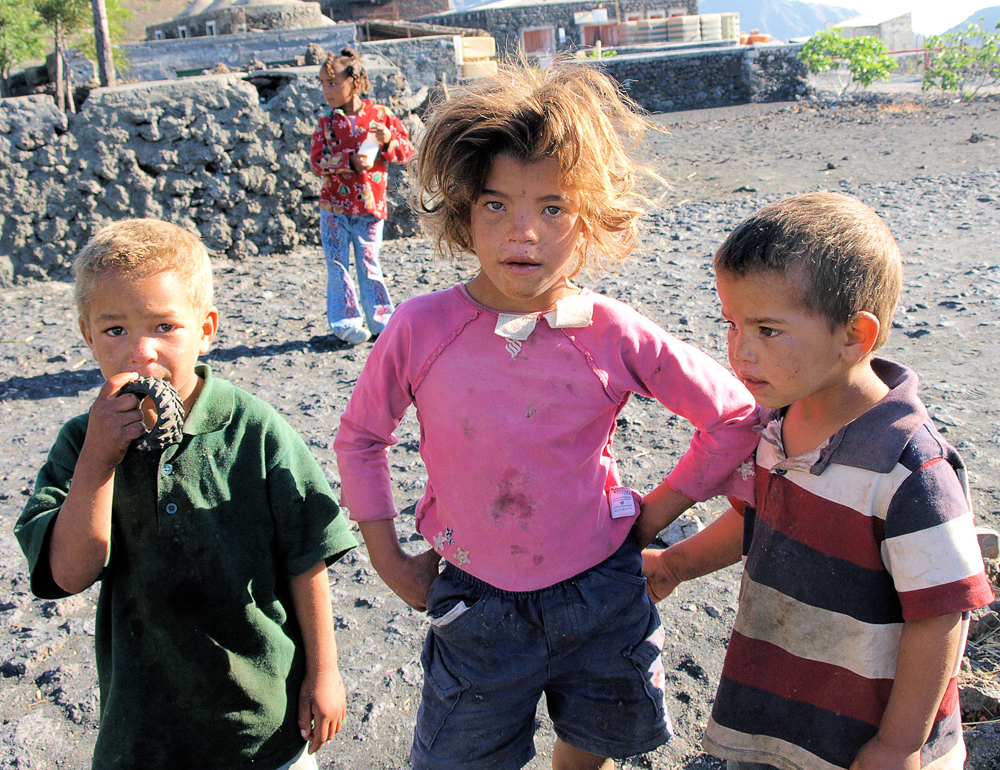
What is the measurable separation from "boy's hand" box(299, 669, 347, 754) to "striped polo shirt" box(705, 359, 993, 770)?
2.52 feet

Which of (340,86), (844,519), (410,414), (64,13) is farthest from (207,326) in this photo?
(64,13)

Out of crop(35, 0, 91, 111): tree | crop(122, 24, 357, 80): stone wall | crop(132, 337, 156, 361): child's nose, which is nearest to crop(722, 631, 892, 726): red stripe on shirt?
crop(132, 337, 156, 361): child's nose

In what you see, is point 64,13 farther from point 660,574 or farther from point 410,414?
point 660,574

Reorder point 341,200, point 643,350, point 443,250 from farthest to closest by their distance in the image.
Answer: point 341,200 → point 443,250 → point 643,350

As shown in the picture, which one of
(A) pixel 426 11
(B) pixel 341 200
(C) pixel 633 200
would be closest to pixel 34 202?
(B) pixel 341 200

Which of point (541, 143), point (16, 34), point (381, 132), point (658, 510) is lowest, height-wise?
point (658, 510)

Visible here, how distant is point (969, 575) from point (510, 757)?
3.15 ft

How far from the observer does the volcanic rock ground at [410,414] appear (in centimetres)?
226

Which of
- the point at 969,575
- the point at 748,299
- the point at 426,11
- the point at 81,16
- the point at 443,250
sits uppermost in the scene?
the point at 426,11

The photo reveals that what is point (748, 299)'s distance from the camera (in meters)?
1.41

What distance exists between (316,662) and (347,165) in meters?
4.15

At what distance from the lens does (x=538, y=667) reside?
1.61 m

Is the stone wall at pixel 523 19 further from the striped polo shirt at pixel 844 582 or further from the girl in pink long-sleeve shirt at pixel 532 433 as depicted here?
the striped polo shirt at pixel 844 582

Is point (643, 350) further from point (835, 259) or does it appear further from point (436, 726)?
point (436, 726)
